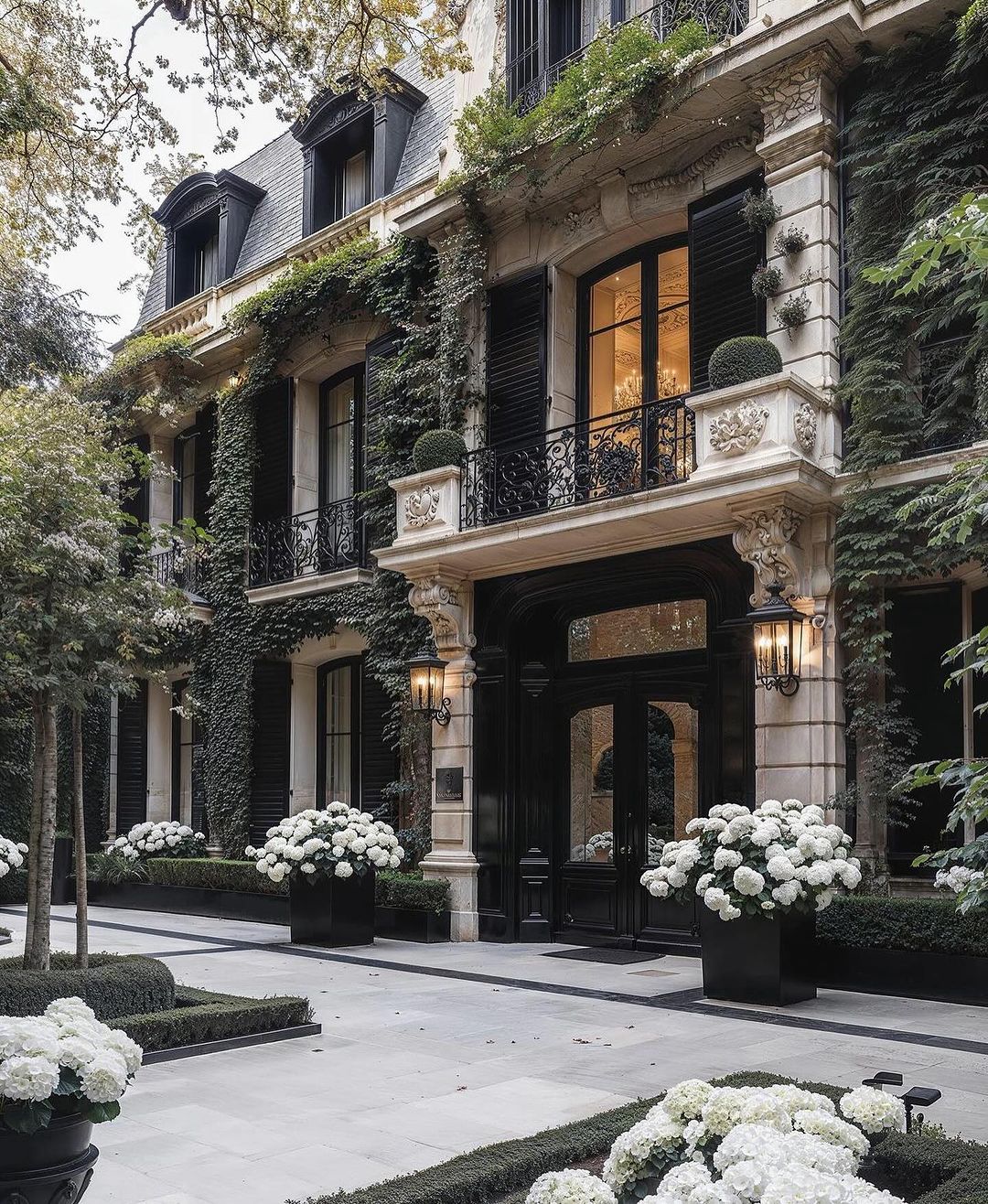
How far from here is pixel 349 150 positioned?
1847cm

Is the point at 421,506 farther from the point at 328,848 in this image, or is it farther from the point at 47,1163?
the point at 47,1163

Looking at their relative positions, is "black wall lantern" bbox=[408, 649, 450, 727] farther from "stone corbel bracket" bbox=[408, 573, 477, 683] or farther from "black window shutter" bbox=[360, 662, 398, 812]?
"black window shutter" bbox=[360, 662, 398, 812]

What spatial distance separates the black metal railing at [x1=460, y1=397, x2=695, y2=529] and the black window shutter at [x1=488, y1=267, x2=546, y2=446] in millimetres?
353

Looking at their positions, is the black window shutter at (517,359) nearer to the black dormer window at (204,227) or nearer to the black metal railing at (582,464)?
→ the black metal railing at (582,464)

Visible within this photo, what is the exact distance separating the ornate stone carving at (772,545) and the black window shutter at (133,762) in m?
13.0

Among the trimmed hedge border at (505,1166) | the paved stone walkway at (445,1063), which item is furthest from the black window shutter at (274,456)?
the trimmed hedge border at (505,1166)

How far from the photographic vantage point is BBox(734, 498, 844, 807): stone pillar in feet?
35.8

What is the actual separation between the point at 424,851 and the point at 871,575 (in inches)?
255

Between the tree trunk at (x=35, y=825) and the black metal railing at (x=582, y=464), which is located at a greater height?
the black metal railing at (x=582, y=464)

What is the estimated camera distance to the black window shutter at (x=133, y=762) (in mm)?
20797

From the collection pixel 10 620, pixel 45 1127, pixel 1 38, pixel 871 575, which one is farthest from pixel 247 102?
pixel 45 1127

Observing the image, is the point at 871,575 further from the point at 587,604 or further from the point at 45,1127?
the point at 45,1127

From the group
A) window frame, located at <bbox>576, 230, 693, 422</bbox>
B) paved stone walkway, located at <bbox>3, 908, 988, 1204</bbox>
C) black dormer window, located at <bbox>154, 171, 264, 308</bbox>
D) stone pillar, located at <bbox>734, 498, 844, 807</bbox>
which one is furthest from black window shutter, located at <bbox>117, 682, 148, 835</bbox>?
stone pillar, located at <bbox>734, 498, 844, 807</bbox>

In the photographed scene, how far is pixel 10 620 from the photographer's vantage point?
27.3ft
